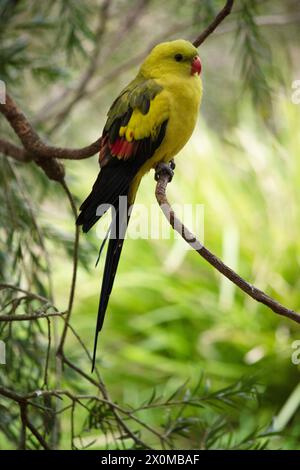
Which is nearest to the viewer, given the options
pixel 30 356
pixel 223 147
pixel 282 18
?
pixel 30 356

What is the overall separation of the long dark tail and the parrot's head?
0.72 ft

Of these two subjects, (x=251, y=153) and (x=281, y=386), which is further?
(x=251, y=153)

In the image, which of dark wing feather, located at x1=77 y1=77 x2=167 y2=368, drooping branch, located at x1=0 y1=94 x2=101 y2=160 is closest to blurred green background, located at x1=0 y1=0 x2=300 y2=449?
drooping branch, located at x1=0 y1=94 x2=101 y2=160

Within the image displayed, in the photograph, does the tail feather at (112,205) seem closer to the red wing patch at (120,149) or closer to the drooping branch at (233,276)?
the red wing patch at (120,149)

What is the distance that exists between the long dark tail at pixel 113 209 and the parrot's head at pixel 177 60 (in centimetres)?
22

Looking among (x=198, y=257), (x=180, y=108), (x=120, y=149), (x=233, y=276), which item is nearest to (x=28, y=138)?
(x=120, y=149)

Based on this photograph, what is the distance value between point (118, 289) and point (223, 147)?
92 centimetres

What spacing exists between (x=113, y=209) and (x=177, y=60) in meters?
0.31

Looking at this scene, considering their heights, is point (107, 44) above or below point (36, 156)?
above

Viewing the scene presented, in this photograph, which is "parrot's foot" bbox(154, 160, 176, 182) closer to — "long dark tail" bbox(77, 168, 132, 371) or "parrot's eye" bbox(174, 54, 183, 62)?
"long dark tail" bbox(77, 168, 132, 371)

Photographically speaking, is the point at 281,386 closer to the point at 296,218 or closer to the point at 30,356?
the point at 296,218

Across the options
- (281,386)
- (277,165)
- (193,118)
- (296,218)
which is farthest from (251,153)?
(193,118)

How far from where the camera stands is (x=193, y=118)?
1366 mm

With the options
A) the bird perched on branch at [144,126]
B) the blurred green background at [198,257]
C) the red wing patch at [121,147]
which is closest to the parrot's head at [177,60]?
the bird perched on branch at [144,126]
